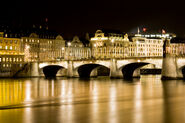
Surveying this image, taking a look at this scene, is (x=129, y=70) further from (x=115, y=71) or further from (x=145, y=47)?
(x=145, y=47)

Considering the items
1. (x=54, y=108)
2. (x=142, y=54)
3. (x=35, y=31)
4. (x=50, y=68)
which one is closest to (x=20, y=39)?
(x=35, y=31)

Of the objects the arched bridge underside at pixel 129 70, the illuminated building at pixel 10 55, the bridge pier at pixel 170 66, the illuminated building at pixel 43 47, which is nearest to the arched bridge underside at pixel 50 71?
the illuminated building at pixel 10 55

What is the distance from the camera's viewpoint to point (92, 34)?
155250 mm

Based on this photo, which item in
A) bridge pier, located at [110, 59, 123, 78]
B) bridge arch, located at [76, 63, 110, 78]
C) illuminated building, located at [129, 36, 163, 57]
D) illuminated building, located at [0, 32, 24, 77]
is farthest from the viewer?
illuminated building, located at [129, 36, 163, 57]

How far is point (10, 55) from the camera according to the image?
104 meters

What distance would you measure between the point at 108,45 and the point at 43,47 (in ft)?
98.6

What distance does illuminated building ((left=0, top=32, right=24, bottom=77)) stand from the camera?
9944 cm

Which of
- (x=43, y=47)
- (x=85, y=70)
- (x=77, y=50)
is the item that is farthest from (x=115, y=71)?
(x=77, y=50)

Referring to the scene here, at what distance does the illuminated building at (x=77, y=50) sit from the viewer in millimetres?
136625

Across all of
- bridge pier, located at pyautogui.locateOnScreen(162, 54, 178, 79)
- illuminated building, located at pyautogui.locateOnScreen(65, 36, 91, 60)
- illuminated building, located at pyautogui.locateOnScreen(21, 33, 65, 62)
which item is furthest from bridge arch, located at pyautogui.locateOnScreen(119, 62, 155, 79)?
illuminated building, located at pyautogui.locateOnScreen(65, 36, 91, 60)

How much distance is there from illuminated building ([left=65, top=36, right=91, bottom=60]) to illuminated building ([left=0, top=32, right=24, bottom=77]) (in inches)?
1072

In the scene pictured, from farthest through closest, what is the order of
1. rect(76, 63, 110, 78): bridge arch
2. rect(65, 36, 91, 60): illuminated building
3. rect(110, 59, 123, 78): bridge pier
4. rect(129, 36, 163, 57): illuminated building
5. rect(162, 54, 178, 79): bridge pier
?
rect(129, 36, 163, 57): illuminated building → rect(65, 36, 91, 60): illuminated building → rect(76, 63, 110, 78): bridge arch → rect(110, 59, 123, 78): bridge pier → rect(162, 54, 178, 79): bridge pier

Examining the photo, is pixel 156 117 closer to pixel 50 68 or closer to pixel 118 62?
pixel 118 62

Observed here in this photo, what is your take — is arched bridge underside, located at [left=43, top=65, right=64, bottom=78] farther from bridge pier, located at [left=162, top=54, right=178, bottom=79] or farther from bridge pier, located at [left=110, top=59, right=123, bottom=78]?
bridge pier, located at [left=162, top=54, right=178, bottom=79]
